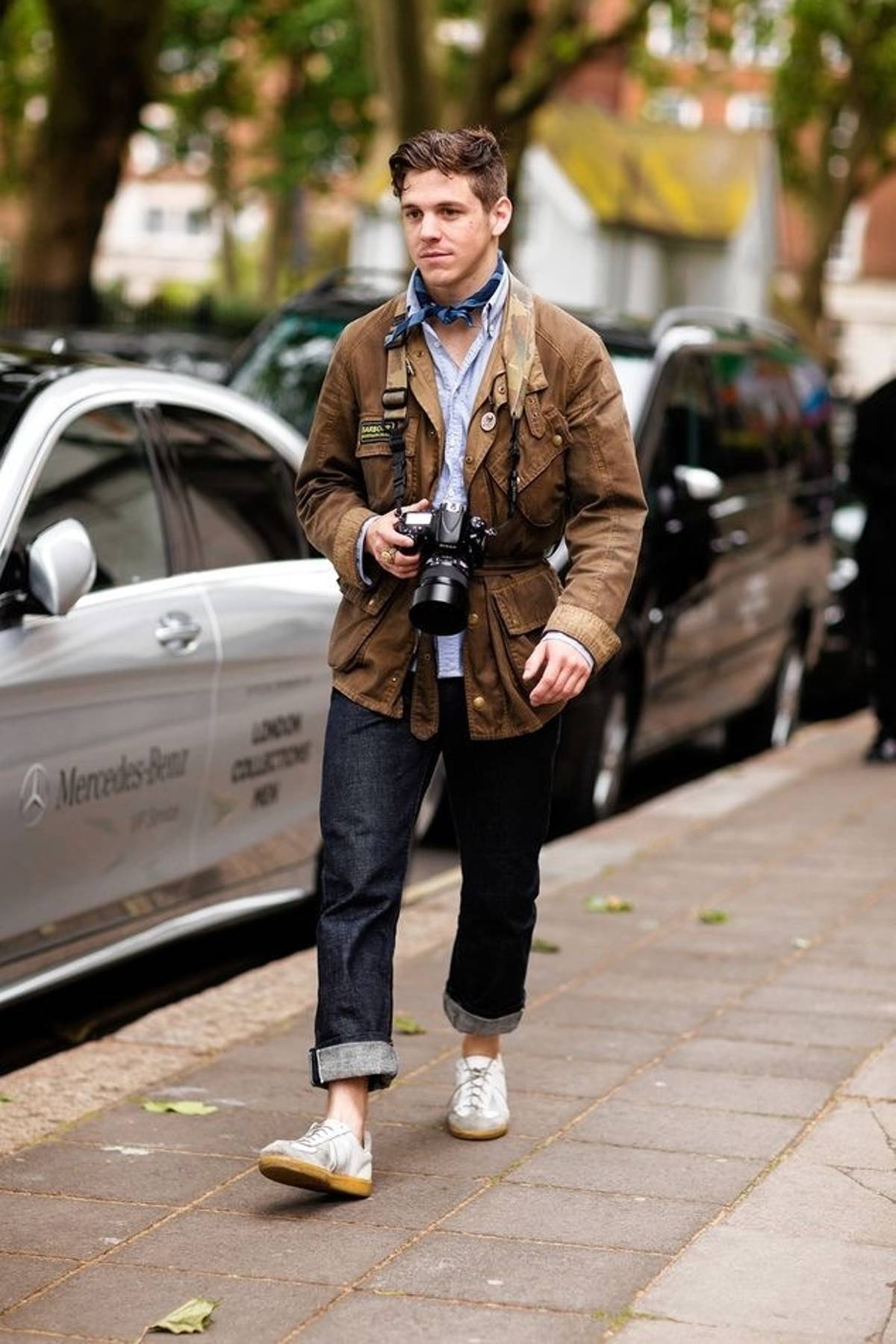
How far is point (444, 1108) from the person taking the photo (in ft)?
18.0

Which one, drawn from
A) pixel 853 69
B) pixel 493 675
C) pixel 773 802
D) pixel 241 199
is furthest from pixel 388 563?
pixel 241 199

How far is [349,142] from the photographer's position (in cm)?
4312

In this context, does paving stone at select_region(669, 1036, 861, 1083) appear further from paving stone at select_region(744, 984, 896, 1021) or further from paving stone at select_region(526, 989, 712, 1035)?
paving stone at select_region(744, 984, 896, 1021)

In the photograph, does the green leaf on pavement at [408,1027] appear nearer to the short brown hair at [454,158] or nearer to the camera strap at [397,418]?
the camera strap at [397,418]

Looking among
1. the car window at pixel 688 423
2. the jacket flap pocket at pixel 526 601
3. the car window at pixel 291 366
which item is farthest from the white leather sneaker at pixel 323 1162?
the car window at pixel 291 366

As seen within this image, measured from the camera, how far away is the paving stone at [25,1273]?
166 inches

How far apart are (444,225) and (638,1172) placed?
71.7 inches

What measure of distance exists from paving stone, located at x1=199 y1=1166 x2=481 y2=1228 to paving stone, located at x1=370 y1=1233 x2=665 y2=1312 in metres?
0.15

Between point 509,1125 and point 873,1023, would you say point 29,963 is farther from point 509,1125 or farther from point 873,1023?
point 873,1023

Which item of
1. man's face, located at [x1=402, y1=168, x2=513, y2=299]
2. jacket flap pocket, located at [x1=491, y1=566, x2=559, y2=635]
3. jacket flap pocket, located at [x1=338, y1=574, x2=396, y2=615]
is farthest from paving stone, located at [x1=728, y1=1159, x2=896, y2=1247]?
man's face, located at [x1=402, y1=168, x2=513, y2=299]

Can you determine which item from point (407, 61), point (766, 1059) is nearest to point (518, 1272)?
point (766, 1059)

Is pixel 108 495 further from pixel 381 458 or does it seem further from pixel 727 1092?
pixel 727 1092

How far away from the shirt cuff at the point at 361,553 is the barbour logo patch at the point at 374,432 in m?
0.15

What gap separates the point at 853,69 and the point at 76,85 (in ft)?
74.4
